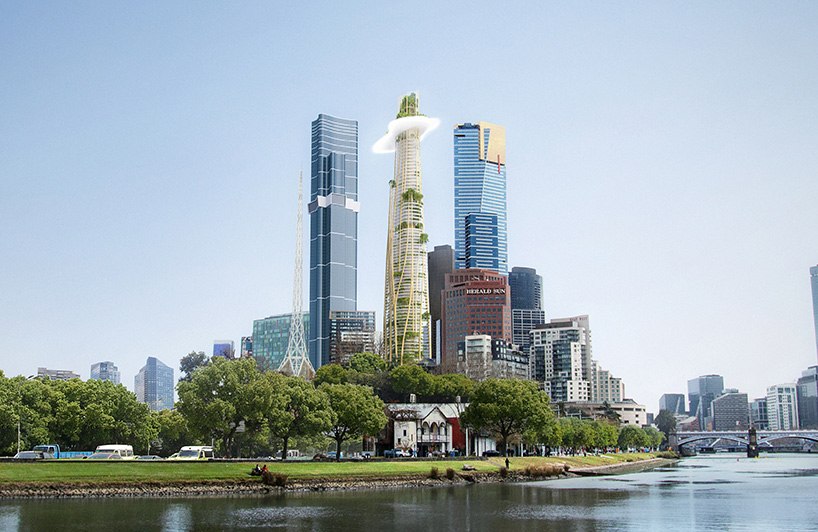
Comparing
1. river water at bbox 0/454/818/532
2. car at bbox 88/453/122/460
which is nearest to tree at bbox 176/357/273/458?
car at bbox 88/453/122/460

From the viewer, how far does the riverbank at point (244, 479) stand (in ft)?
258

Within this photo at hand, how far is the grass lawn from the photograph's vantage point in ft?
263

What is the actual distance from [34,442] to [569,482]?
254 feet

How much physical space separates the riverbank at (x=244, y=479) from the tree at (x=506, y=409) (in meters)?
10.4

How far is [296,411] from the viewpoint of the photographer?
118500 millimetres

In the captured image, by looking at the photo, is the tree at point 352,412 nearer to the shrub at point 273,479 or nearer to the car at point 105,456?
the shrub at point 273,479

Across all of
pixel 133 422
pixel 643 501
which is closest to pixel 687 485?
pixel 643 501

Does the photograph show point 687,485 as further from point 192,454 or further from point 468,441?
point 192,454

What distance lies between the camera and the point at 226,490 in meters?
87.1

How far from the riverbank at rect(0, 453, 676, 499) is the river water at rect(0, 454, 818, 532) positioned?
357cm

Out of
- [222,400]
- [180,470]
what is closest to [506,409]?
[222,400]

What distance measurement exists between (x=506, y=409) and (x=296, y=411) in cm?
3959

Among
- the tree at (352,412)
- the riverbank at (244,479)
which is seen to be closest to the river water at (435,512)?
the riverbank at (244,479)

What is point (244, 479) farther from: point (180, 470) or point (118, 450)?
point (118, 450)
